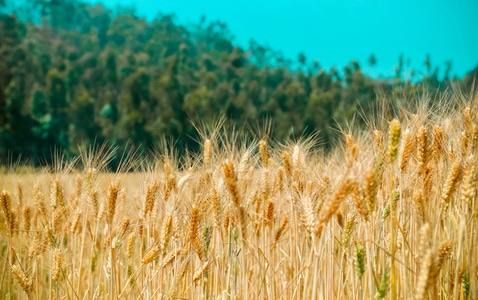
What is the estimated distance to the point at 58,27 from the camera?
326 feet

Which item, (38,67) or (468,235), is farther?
(38,67)

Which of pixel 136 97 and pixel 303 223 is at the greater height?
pixel 136 97

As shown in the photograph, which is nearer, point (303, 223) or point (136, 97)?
point (303, 223)

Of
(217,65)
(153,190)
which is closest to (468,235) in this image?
(153,190)

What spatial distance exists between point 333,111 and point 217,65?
1213 inches

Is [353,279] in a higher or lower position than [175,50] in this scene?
lower

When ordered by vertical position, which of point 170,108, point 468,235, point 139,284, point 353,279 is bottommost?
point 139,284

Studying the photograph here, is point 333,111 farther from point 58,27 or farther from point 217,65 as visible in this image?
point 58,27

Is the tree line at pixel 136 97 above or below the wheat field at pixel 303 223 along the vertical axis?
above

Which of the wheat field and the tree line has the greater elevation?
the tree line

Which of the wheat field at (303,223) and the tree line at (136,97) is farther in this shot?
the tree line at (136,97)

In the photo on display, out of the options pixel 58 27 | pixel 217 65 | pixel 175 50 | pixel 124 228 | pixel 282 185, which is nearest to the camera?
pixel 124 228

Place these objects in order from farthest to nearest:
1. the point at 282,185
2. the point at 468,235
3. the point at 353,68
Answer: the point at 353,68 < the point at 282,185 < the point at 468,235

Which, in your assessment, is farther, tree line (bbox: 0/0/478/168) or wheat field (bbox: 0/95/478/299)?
tree line (bbox: 0/0/478/168)
